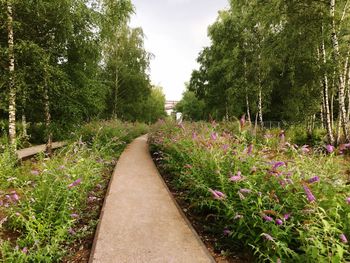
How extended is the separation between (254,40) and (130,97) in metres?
13.2

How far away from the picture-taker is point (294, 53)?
10828 millimetres

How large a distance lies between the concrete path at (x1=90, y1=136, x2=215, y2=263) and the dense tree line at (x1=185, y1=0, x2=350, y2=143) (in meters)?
3.39

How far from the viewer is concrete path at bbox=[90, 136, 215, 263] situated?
112 inches

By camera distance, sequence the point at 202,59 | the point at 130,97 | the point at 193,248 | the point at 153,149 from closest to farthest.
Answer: the point at 193,248, the point at 153,149, the point at 130,97, the point at 202,59

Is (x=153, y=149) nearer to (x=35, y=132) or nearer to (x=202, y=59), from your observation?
(x=35, y=132)

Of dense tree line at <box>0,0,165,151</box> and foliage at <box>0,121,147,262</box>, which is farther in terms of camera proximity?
dense tree line at <box>0,0,165,151</box>

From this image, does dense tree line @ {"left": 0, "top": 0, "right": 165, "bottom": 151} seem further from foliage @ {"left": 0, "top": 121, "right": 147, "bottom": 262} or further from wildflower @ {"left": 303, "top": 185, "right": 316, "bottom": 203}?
wildflower @ {"left": 303, "top": 185, "right": 316, "bottom": 203}

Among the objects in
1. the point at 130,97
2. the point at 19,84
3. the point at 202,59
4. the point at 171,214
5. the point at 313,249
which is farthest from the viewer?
the point at 202,59

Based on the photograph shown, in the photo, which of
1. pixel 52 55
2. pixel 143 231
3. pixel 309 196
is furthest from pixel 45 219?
pixel 52 55

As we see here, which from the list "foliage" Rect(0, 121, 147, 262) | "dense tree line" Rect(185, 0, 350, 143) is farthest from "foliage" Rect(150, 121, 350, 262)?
"dense tree line" Rect(185, 0, 350, 143)

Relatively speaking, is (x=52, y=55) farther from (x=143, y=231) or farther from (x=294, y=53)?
(x=294, y=53)

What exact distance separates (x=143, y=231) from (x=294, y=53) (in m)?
11.0

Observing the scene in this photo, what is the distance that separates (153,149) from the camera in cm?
1151

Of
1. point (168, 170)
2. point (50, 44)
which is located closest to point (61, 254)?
point (168, 170)
